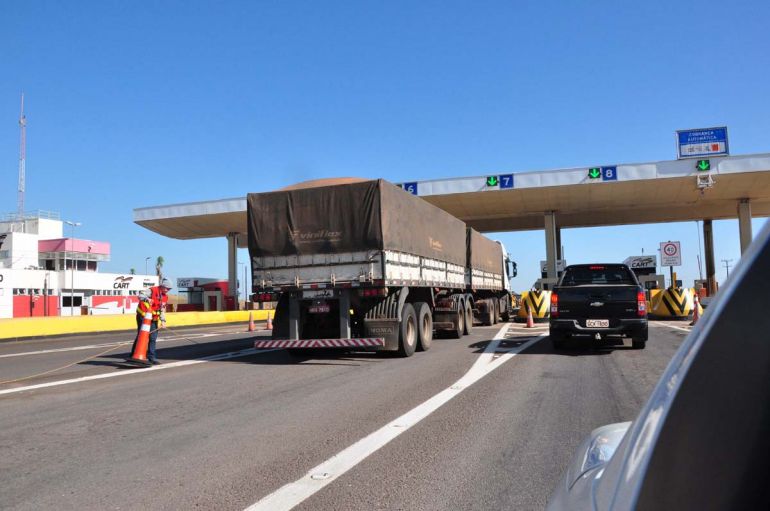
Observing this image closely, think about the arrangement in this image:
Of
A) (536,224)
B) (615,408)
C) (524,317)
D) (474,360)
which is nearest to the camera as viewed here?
(615,408)

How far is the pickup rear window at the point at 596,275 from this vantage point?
12031 millimetres

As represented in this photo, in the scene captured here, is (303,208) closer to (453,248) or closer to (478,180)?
(453,248)

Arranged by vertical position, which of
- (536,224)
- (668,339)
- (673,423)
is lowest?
(668,339)

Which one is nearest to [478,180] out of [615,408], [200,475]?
[615,408]

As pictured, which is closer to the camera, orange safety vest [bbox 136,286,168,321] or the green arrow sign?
orange safety vest [bbox 136,286,168,321]

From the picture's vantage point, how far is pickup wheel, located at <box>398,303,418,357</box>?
11078 mm

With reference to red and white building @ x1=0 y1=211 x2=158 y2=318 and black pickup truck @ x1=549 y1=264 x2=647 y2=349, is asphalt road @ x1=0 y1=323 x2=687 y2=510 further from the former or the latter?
red and white building @ x1=0 y1=211 x2=158 y2=318

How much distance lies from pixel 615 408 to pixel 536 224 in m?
38.6

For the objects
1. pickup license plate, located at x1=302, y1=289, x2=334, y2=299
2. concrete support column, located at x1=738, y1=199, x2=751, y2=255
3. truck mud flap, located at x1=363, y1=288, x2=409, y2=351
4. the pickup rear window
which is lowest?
truck mud flap, located at x1=363, y1=288, x2=409, y2=351

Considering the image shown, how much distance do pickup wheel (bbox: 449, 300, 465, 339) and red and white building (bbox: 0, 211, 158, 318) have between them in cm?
3967

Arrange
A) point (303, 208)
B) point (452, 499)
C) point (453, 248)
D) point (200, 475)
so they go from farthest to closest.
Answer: point (453, 248) < point (303, 208) < point (200, 475) < point (452, 499)

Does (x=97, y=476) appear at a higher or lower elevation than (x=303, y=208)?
lower

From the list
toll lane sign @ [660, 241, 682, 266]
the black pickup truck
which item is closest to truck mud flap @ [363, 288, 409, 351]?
the black pickup truck

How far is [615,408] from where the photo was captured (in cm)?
611
